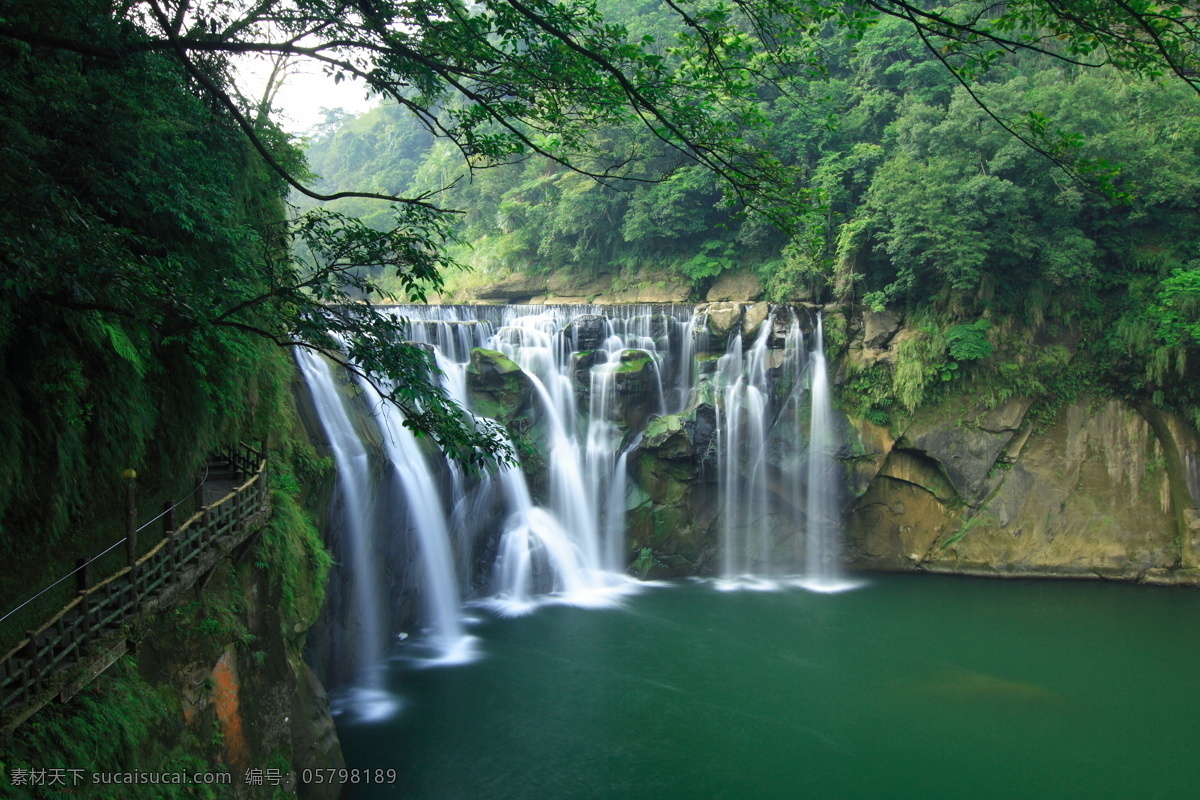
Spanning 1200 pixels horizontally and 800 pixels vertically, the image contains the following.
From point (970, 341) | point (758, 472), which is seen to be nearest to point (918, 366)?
point (970, 341)

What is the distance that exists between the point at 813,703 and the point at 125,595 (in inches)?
384

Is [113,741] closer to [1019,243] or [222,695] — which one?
[222,695]

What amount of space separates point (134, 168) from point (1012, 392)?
17.2 m

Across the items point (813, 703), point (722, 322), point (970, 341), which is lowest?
point (813, 703)

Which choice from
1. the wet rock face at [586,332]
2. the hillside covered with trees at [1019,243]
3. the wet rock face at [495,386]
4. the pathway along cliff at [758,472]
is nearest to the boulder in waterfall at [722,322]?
the pathway along cliff at [758,472]

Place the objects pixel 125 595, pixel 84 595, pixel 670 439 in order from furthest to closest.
A: 1. pixel 670 439
2. pixel 125 595
3. pixel 84 595

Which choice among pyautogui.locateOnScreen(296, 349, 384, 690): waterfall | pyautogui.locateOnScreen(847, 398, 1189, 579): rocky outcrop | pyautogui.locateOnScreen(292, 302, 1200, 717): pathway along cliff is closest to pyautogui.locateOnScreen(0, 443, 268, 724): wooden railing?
pyautogui.locateOnScreen(296, 349, 384, 690): waterfall

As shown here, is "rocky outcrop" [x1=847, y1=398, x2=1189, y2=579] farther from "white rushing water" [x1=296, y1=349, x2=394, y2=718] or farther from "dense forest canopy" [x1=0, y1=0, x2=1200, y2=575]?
"white rushing water" [x1=296, y1=349, x2=394, y2=718]

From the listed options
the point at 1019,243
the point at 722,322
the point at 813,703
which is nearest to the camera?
the point at 813,703

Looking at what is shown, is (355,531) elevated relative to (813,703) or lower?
elevated

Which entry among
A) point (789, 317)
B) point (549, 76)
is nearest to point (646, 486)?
point (789, 317)

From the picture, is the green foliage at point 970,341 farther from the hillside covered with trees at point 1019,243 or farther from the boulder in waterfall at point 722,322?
the boulder in waterfall at point 722,322

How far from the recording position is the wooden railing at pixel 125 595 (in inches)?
193

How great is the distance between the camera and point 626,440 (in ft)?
57.3
